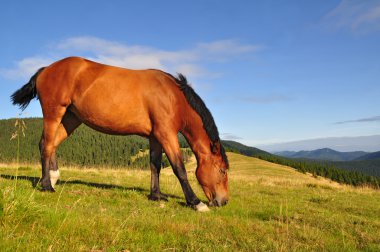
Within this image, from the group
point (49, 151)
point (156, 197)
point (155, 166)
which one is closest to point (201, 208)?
point (156, 197)

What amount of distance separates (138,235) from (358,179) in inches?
6118

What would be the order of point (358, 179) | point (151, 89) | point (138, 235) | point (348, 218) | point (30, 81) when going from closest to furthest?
point (138, 235), point (348, 218), point (151, 89), point (30, 81), point (358, 179)

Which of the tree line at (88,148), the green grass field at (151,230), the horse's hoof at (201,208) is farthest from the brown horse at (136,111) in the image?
the tree line at (88,148)

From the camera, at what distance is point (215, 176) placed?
8109 mm

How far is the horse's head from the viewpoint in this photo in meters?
8.05

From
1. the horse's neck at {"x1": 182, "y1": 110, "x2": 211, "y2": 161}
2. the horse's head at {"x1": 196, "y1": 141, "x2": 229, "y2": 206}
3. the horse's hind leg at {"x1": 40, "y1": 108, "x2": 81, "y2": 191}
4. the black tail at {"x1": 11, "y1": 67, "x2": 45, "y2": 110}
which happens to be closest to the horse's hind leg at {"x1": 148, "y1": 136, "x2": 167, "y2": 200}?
the horse's neck at {"x1": 182, "y1": 110, "x2": 211, "y2": 161}

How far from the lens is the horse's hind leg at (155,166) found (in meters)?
8.69

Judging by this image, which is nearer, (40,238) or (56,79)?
(40,238)

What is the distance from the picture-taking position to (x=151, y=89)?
813 centimetres

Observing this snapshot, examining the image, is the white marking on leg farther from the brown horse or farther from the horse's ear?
the horse's ear

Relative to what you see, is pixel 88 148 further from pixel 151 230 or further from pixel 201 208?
pixel 151 230

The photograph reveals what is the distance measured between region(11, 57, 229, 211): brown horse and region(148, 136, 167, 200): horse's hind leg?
4 cm

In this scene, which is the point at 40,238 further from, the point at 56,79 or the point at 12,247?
the point at 56,79

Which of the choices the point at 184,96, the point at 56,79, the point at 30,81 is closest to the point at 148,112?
the point at 184,96
